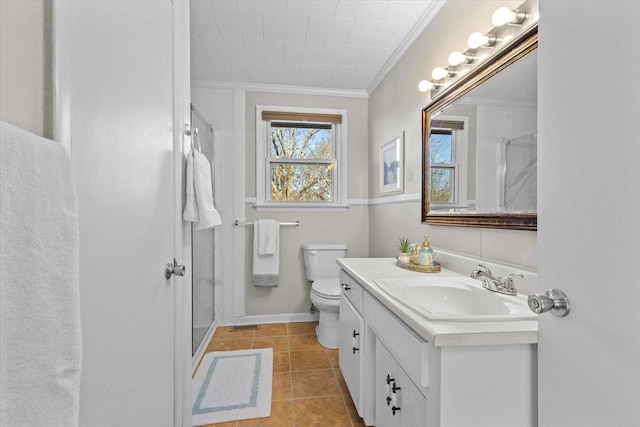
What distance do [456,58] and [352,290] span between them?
1.30 metres

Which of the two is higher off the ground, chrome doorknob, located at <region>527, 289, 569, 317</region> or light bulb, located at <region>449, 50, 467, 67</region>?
light bulb, located at <region>449, 50, 467, 67</region>

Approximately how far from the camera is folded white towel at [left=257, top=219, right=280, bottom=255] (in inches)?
99.5

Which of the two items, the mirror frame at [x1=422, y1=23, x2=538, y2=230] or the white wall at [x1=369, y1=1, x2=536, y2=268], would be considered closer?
the mirror frame at [x1=422, y1=23, x2=538, y2=230]

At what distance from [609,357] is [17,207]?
98 cm

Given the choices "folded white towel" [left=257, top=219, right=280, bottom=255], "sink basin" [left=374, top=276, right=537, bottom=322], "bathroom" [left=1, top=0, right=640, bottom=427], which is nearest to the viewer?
"bathroom" [left=1, top=0, right=640, bottom=427]

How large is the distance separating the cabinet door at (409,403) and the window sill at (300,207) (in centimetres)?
188

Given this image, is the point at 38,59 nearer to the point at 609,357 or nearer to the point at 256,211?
the point at 609,357

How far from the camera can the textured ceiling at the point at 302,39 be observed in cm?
163

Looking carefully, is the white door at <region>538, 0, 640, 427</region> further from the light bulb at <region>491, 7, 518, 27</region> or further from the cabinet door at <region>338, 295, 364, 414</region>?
the cabinet door at <region>338, 295, 364, 414</region>

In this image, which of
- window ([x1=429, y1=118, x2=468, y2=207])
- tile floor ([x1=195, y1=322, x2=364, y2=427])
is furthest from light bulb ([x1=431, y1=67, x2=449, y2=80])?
tile floor ([x1=195, y1=322, x2=364, y2=427])

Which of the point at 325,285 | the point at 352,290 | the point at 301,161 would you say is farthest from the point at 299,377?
the point at 301,161

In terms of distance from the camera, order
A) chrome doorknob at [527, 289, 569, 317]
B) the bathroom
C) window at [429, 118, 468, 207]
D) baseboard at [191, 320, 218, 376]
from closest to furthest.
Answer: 1. the bathroom
2. chrome doorknob at [527, 289, 569, 317]
3. window at [429, 118, 468, 207]
4. baseboard at [191, 320, 218, 376]

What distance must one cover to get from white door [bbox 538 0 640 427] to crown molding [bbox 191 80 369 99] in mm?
2190

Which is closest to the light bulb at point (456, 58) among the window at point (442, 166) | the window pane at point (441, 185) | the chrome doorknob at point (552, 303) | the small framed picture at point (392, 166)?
the window at point (442, 166)
